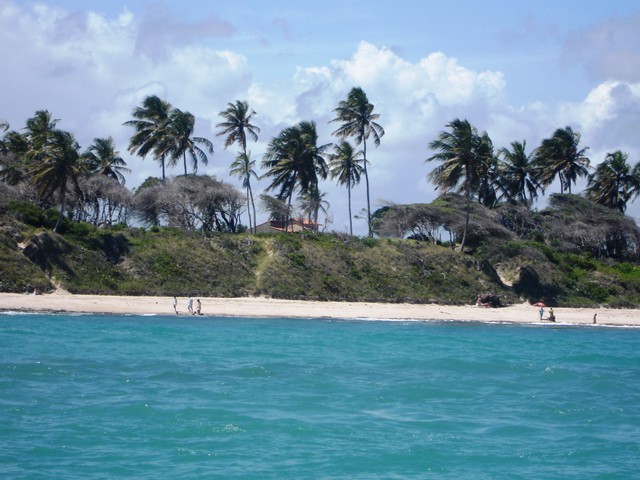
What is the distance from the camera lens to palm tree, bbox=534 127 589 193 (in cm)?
6700

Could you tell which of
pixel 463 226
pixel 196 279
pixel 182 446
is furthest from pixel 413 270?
pixel 182 446

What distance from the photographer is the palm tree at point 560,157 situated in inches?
2638

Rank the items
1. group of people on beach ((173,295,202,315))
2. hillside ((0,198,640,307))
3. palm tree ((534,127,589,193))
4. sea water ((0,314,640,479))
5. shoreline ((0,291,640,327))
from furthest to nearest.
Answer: palm tree ((534,127,589,193)), hillside ((0,198,640,307)), group of people on beach ((173,295,202,315)), shoreline ((0,291,640,327)), sea water ((0,314,640,479))

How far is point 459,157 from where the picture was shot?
52.3 m

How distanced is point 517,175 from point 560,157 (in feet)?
14.0

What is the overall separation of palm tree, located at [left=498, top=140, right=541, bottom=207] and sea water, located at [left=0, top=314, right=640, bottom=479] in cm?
A: 3492

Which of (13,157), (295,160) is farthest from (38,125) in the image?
(295,160)

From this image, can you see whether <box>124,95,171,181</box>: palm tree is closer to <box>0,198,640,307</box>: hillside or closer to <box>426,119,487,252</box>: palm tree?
<box>0,198,640,307</box>: hillside

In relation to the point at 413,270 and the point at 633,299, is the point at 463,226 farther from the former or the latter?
the point at 633,299

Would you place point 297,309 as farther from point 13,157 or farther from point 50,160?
point 13,157

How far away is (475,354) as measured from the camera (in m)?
30.3

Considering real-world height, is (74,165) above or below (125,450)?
above

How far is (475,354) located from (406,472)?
16.4 metres

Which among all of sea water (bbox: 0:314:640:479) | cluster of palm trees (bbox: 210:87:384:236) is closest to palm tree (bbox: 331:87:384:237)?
cluster of palm trees (bbox: 210:87:384:236)
